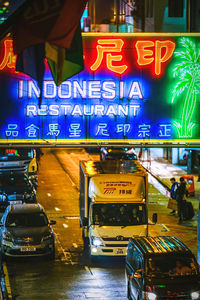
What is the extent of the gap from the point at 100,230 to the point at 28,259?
290cm

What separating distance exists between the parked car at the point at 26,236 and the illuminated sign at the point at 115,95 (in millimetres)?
3726

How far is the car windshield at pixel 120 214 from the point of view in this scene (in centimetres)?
2320

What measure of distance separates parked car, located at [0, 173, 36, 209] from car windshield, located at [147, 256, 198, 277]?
55.1 feet

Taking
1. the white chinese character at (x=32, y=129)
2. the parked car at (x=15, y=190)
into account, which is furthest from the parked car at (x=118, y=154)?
the white chinese character at (x=32, y=129)

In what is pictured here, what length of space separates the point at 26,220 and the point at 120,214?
3.36m

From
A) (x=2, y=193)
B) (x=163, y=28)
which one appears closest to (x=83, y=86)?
(x=2, y=193)

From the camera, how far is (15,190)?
33812mm

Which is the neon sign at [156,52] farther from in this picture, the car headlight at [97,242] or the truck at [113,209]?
the car headlight at [97,242]

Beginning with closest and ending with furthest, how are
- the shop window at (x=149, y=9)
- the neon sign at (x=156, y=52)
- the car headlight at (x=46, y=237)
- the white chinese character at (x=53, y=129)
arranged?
1. the white chinese character at (x=53, y=129)
2. the neon sign at (x=156, y=52)
3. the car headlight at (x=46, y=237)
4. the shop window at (x=149, y=9)

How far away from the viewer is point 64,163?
48.2 metres

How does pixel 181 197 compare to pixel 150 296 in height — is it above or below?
below

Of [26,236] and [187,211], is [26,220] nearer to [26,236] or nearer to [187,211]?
[26,236]

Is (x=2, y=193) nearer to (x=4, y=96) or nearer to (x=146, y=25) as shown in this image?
(x=4, y=96)

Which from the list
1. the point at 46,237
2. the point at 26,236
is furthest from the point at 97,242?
the point at 26,236
